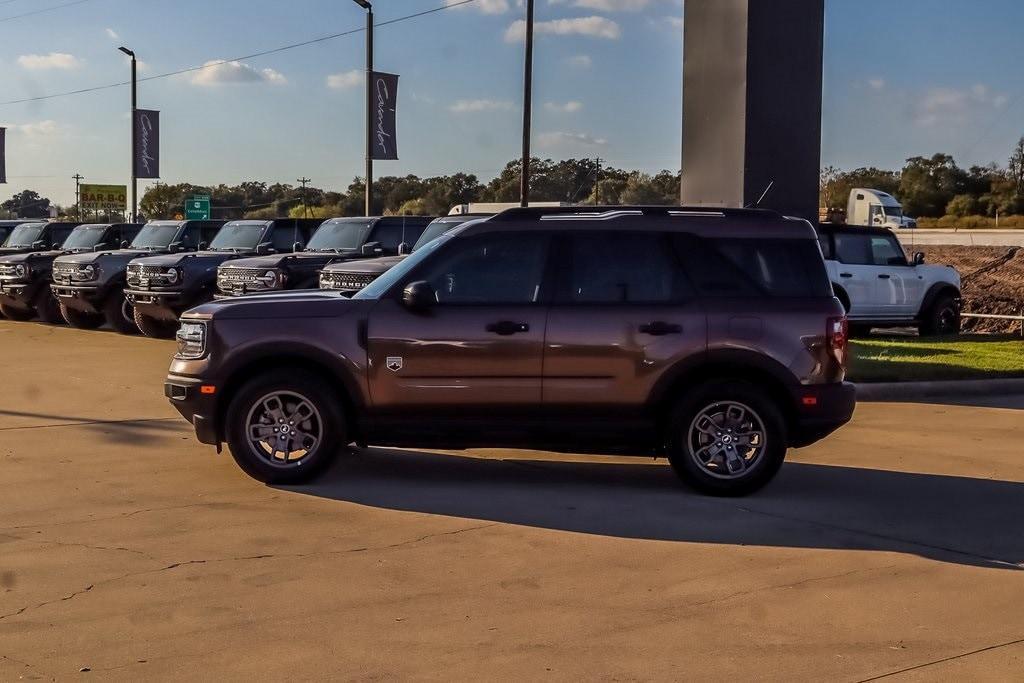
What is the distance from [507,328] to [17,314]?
18.7 meters

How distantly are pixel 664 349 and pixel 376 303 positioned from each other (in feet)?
6.53

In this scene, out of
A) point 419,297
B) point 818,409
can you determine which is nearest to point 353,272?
point 419,297

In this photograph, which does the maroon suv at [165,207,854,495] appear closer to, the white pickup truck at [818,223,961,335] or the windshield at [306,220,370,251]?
the windshield at [306,220,370,251]

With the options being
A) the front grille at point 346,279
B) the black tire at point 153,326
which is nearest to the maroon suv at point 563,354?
the front grille at point 346,279

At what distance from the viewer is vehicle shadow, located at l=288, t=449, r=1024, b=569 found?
723 cm

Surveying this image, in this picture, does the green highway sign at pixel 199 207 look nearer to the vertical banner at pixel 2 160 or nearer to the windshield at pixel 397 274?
the vertical banner at pixel 2 160

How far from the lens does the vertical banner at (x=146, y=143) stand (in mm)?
40969

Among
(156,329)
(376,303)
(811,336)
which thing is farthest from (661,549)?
(156,329)

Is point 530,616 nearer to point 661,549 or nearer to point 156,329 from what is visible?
point 661,549

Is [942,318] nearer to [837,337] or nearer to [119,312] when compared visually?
[837,337]

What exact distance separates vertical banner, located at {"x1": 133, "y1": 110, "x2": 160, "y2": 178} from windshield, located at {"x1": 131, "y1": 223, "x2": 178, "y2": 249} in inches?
730

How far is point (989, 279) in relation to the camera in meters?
26.9

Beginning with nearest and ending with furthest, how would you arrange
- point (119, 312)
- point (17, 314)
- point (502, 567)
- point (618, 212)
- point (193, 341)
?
point (502, 567) < point (193, 341) < point (618, 212) < point (119, 312) < point (17, 314)

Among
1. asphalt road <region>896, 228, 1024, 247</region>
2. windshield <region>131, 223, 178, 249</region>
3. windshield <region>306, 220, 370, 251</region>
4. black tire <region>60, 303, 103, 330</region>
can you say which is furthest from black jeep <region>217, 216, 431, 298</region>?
asphalt road <region>896, 228, 1024, 247</region>
